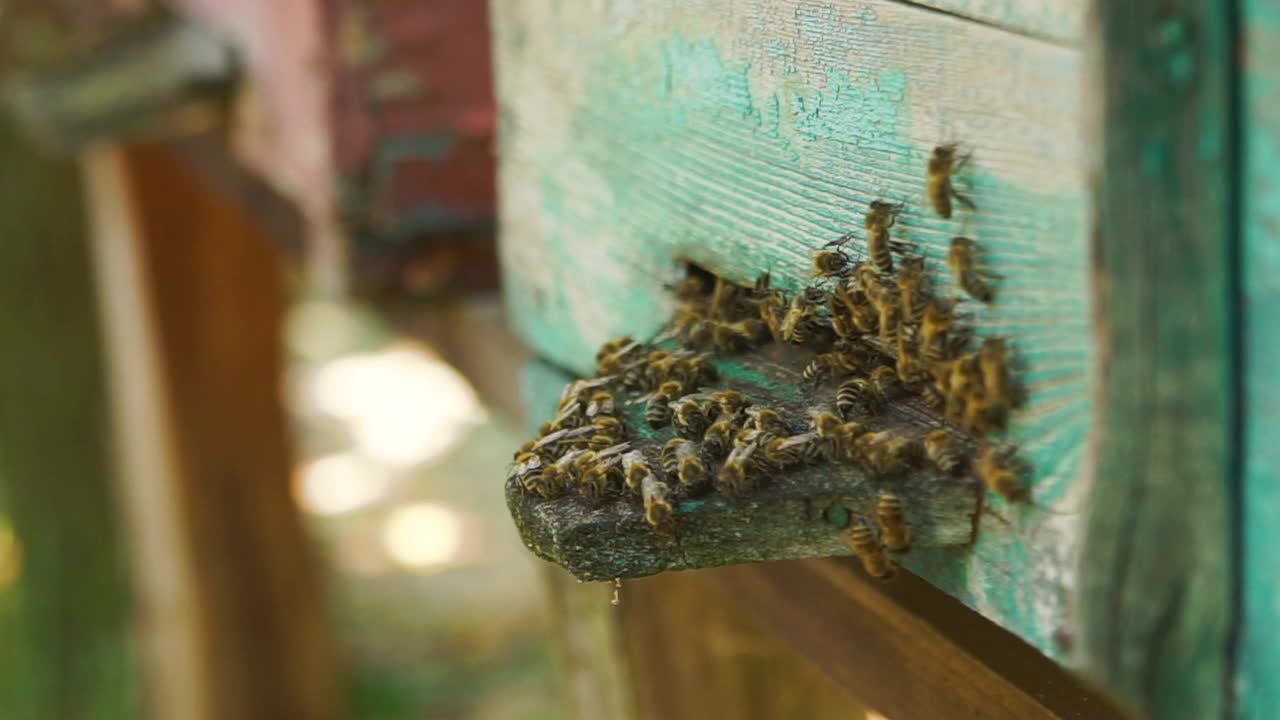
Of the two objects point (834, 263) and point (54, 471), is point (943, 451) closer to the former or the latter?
point (834, 263)

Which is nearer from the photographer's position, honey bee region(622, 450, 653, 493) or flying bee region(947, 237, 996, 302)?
flying bee region(947, 237, 996, 302)

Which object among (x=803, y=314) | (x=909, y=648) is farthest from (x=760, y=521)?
(x=909, y=648)

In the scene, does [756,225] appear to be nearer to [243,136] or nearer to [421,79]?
[421,79]

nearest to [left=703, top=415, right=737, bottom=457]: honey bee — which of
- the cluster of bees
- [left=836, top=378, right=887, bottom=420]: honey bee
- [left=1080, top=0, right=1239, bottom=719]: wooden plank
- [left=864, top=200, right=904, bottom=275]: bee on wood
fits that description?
the cluster of bees

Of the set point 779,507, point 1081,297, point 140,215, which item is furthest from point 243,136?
point 1081,297

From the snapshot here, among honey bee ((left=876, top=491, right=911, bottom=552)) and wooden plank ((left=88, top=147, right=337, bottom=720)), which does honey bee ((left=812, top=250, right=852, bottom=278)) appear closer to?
honey bee ((left=876, top=491, right=911, bottom=552))
